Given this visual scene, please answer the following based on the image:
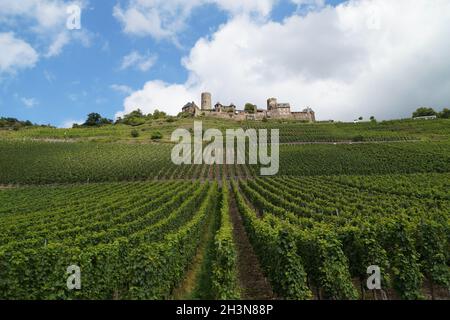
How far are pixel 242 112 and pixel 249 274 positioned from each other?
5837 inches

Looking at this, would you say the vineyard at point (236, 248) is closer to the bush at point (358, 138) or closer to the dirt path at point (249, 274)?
the dirt path at point (249, 274)

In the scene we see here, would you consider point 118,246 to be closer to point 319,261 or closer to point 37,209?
point 319,261

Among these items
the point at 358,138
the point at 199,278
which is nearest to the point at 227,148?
the point at 358,138

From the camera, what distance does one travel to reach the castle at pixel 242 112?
156575 millimetres

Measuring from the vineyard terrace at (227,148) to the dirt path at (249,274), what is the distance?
3827cm

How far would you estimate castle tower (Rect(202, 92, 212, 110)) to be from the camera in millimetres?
173950

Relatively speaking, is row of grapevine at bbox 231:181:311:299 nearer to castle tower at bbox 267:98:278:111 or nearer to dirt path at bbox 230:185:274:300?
dirt path at bbox 230:185:274:300

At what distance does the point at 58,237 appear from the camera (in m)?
18.0

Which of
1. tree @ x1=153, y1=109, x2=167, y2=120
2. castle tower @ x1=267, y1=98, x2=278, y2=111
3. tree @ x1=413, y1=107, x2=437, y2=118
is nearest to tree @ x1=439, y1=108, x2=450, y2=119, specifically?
tree @ x1=413, y1=107, x2=437, y2=118

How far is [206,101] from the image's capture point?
175125 millimetres

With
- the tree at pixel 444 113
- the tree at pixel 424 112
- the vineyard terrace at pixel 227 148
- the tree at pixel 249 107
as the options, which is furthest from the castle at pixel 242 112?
the tree at pixel 444 113

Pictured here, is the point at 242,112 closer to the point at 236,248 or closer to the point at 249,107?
the point at 249,107
